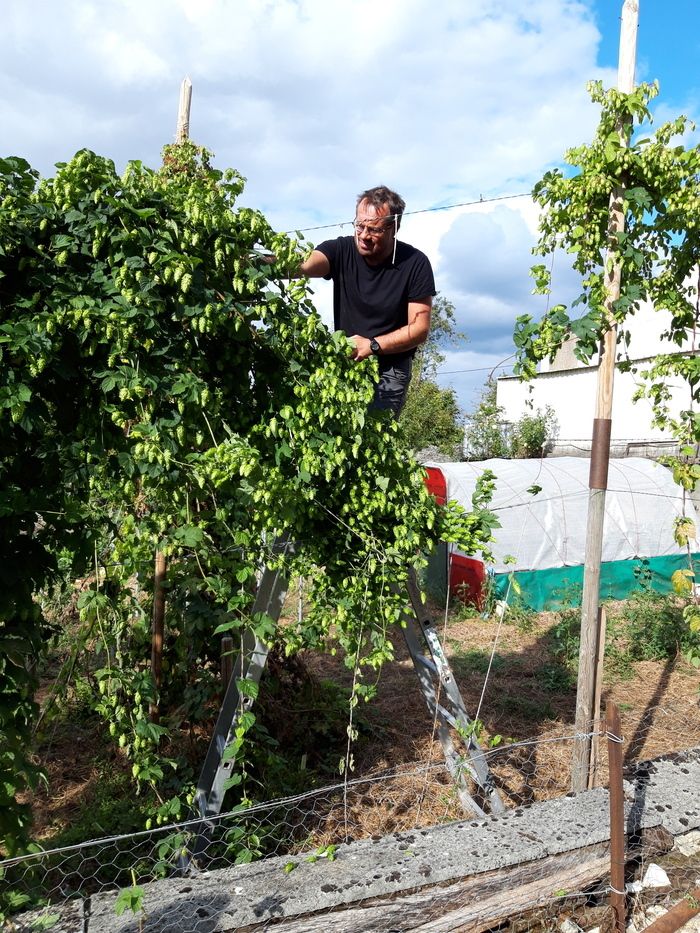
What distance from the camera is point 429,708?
143 inches

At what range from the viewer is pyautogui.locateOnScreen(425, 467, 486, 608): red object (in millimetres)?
8812

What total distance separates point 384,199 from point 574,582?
6.60 m

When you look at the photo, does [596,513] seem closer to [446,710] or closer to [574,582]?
[446,710]

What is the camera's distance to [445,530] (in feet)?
10.9

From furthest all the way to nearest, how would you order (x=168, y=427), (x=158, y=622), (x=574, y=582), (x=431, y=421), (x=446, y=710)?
(x=431, y=421)
(x=574, y=582)
(x=158, y=622)
(x=446, y=710)
(x=168, y=427)

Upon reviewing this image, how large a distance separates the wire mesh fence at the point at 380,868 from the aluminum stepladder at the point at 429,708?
17 cm

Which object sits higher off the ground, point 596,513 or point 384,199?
point 384,199

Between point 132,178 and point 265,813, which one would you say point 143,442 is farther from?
point 265,813

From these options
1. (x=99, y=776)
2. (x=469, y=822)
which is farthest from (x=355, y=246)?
(x=99, y=776)

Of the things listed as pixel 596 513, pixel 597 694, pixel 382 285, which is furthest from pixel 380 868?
pixel 382 285

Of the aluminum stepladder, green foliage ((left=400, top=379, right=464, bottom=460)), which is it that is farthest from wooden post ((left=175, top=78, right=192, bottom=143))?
green foliage ((left=400, top=379, right=464, bottom=460))

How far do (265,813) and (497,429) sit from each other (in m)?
18.5

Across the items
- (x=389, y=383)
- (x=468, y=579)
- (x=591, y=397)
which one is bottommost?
(x=468, y=579)

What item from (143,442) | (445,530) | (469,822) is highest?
(143,442)
